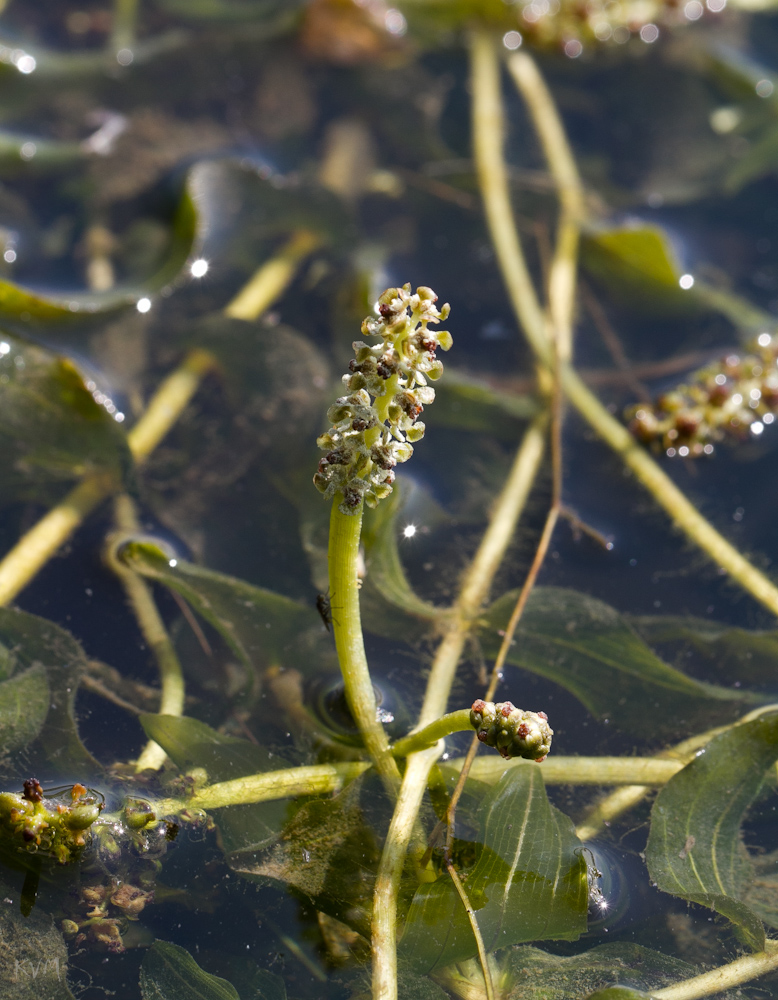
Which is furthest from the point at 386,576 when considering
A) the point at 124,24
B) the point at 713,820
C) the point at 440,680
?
the point at 124,24

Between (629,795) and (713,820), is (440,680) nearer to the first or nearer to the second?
(629,795)

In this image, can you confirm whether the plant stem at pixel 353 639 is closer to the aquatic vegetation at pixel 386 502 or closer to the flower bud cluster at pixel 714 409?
the aquatic vegetation at pixel 386 502

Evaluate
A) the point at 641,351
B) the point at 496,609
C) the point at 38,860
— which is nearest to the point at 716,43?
the point at 641,351

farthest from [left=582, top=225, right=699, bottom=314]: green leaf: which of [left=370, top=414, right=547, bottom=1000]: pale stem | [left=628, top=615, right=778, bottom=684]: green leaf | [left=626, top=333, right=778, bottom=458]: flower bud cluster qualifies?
[left=628, top=615, right=778, bottom=684]: green leaf

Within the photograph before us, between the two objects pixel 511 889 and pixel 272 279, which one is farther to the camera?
pixel 272 279

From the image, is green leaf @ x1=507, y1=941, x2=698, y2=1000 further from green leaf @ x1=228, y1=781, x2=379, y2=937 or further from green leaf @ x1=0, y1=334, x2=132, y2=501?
green leaf @ x1=0, y1=334, x2=132, y2=501

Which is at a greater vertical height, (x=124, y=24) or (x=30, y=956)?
(x=124, y=24)
